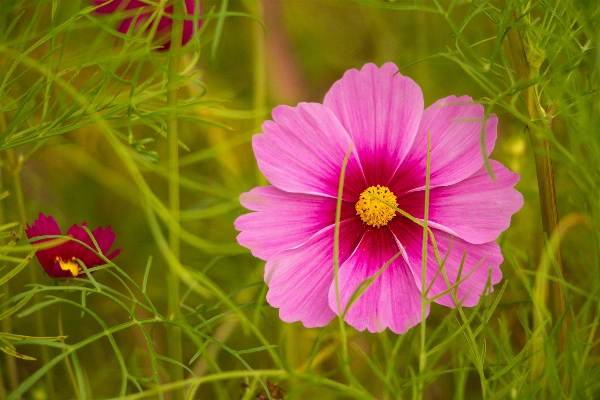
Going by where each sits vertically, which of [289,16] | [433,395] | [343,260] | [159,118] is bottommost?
[433,395]

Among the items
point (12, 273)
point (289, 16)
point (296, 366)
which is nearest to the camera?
point (12, 273)

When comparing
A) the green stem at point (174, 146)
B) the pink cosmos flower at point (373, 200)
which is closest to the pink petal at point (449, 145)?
the pink cosmos flower at point (373, 200)

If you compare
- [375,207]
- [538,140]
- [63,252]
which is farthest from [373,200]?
[63,252]

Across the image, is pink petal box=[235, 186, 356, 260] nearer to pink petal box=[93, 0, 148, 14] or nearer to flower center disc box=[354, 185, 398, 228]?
flower center disc box=[354, 185, 398, 228]

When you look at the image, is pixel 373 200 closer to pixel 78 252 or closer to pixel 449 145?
pixel 449 145

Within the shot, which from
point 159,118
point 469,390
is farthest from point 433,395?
point 159,118

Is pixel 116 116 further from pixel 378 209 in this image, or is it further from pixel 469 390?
pixel 469 390

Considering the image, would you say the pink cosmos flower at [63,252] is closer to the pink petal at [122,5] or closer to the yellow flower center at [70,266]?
the yellow flower center at [70,266]
